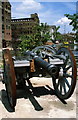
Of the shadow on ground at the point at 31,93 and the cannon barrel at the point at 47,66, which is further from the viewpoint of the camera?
the shadow on ground at the point at 31,93

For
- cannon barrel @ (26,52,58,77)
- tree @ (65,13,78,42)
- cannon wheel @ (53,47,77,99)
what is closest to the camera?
cannon barrel @ (26,52,58,77)

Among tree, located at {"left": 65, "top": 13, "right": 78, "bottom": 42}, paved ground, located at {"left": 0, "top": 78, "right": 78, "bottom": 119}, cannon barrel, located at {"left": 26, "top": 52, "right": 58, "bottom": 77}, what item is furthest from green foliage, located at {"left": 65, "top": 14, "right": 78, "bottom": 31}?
cannon barrel, located at {"left": 26, "top": 52, "right": 58, "bottom": 77}

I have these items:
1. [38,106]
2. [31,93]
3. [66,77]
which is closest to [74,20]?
[31,93]

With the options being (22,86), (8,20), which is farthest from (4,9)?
(22,86)

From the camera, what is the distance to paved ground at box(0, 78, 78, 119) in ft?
11.4

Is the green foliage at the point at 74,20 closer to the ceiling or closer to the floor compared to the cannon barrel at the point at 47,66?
closer to the ceiling

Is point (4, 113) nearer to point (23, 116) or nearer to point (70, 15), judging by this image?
point (23, 116)

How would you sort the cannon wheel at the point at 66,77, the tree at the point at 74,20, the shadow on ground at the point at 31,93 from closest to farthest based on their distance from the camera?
the cannon wheel at the point at 66,77, the shadow on ground at the point at 31,93, the tree at the point at 74,20

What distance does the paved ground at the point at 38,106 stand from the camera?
347 centimetres

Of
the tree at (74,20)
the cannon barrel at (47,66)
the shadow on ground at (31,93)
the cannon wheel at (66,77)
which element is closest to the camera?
the cannon barrel at (47,66)

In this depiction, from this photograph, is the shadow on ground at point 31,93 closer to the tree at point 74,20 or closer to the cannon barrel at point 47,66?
the cannon barrel at point 47,66

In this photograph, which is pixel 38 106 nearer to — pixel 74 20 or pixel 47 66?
pixel 47 66

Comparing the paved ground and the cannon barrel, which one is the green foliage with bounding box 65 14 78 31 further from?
the cannon barrel

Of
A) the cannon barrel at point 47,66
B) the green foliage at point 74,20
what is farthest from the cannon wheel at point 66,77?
the green foliage at point 74,20
